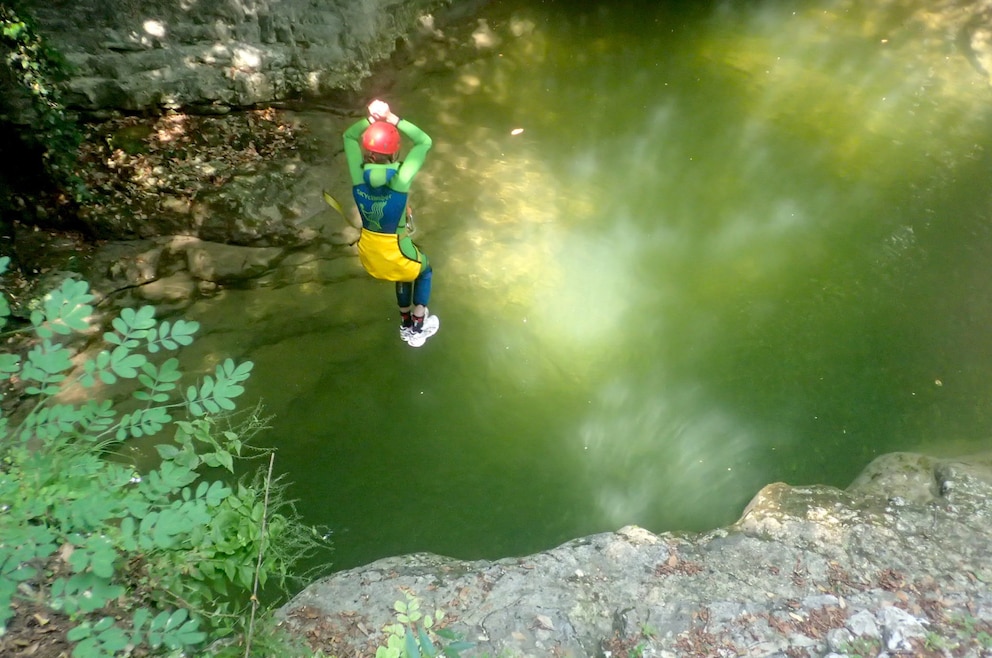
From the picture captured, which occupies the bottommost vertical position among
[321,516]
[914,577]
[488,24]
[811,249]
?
[321,516]

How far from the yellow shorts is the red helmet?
384 mm

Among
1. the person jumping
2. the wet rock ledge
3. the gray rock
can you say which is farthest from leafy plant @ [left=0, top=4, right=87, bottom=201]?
the wet rock ledge

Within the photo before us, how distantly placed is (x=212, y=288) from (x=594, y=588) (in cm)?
260

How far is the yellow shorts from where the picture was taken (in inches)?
113

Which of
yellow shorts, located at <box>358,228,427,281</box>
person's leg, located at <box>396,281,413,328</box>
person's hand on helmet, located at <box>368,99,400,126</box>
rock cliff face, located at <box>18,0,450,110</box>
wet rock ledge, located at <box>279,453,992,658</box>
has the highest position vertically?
person's hand on helmet, located at <box>368,99,400,126</box>

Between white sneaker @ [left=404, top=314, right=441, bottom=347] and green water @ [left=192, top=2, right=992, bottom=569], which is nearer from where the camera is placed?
green water @ [left=192, top=2, right=992, bottom=569]

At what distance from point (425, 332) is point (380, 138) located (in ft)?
3.88

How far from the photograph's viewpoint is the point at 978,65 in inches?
193

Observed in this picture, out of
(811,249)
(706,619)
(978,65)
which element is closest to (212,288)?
(706,619)

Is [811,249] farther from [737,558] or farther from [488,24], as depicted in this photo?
[488,24]

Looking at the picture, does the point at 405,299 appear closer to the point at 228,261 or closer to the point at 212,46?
the point at 228,261

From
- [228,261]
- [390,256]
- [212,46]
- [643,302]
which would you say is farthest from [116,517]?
[212,46]

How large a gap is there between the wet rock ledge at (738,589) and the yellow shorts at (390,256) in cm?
129

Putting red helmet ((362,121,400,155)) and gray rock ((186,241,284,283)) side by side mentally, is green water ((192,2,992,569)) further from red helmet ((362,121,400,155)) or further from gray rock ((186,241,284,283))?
red helmet ((362,121,400,155))
